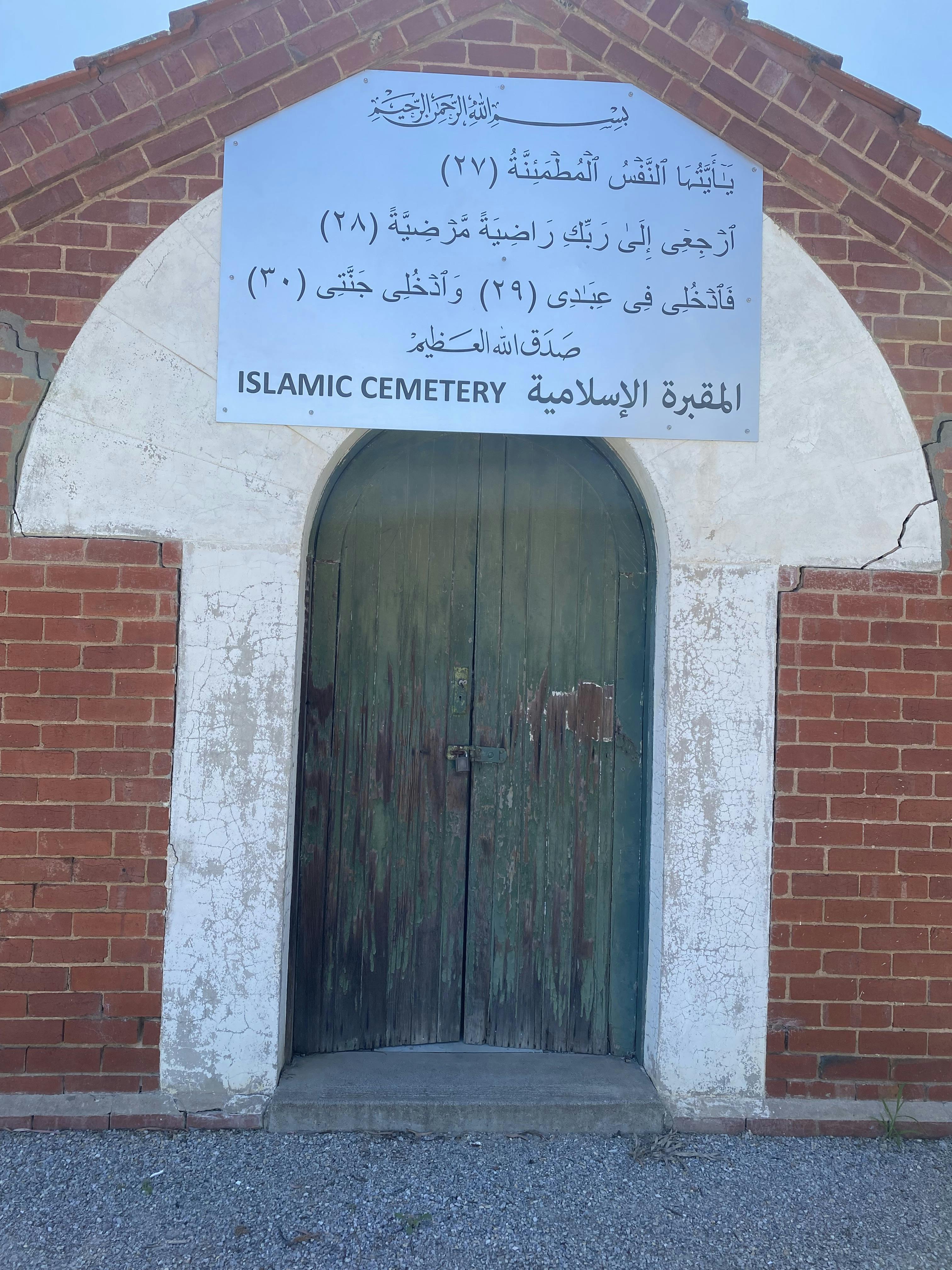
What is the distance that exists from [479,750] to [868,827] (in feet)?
4.74

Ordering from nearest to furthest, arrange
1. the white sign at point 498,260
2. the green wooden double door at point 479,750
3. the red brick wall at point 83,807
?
the red brick wall at point 83,807 < the white sign at point 498,260 < the green wooden double door at point 479,750

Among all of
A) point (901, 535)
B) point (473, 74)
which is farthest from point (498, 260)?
point (901, 535)

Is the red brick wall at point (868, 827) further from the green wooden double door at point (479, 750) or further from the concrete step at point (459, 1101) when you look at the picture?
the concrete step at point (459, 1101)

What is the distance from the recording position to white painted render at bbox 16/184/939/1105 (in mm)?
3018

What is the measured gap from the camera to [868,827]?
3150 millimetres

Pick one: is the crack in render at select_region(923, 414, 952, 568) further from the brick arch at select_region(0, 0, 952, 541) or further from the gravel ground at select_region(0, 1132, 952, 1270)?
the gravel ground at select_region(0, 1132, 952, 1270)

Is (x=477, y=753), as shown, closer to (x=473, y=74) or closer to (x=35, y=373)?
(x=35, y=373)

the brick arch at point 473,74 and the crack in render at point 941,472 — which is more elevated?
the brick arch at point 473,74

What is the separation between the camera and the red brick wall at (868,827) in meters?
3.12

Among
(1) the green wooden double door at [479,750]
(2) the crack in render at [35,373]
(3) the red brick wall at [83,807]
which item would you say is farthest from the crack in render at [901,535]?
(2) the crack in render at [35,373]

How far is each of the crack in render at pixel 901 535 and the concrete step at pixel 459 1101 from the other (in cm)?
206

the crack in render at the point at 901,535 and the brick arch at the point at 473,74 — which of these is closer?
the brick arch at the point at 473,74

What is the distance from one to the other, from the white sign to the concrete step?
2.34m

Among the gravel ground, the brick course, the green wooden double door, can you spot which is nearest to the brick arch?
the brick course
